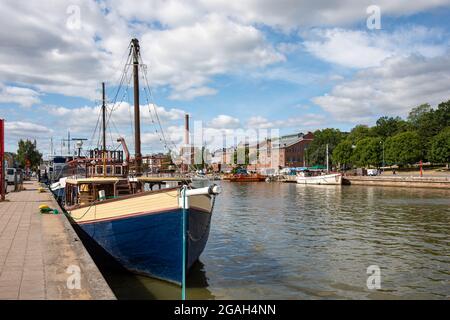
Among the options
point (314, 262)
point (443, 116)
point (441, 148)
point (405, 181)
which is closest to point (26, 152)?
point (405, 181)

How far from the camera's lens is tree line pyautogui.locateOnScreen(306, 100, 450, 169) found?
9129 centimetres

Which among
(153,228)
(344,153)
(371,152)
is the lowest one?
(153,228)

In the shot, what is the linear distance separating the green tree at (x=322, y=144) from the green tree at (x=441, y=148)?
153ft

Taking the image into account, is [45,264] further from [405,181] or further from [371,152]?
[371,152]

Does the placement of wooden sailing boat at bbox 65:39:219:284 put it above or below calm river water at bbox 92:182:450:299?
above

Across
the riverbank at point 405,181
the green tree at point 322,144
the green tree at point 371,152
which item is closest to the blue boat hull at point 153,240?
the riverbank at point 405,181

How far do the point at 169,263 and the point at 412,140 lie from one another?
93428 millimetres

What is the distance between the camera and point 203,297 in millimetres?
11977

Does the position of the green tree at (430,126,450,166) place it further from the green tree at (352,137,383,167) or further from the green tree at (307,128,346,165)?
the green tree at (307,128,346,165)

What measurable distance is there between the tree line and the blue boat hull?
284ft

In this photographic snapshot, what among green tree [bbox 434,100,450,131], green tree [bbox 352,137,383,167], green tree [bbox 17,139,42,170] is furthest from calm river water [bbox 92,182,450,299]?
green tree [bbox 434,100,450,131]

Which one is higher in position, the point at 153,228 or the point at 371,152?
the point at 371,152

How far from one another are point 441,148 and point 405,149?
8.66 metres

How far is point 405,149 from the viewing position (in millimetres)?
94188
